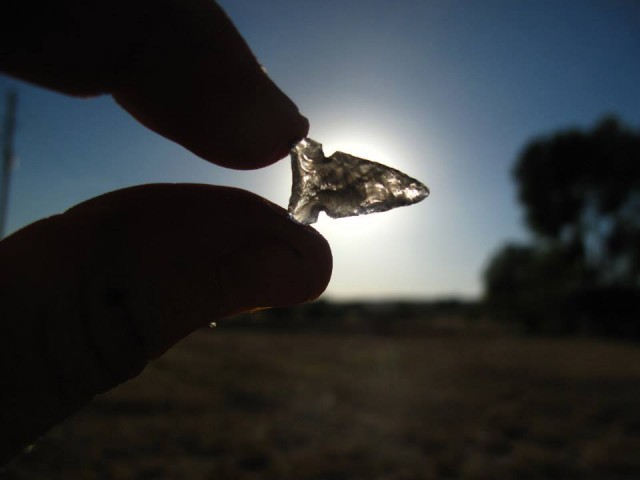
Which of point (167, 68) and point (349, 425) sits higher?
point (167, 68)

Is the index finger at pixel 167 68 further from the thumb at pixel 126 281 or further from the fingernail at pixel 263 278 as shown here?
the fingernail at pixel 263 278

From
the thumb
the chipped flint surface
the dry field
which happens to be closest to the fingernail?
the thumb

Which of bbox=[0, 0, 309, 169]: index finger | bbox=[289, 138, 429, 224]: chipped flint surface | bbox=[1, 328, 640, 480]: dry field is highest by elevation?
bbox=[0, 0, 309, 169]: index finger

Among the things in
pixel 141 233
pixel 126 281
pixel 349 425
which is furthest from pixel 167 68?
pixel 349 425

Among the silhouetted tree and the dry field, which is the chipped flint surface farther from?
the silhouetted tree

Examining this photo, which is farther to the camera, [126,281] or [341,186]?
[341,186]

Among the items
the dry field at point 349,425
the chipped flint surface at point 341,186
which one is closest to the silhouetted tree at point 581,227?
the dry field at point 349,425

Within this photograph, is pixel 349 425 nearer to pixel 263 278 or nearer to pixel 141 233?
pixel 263 278
